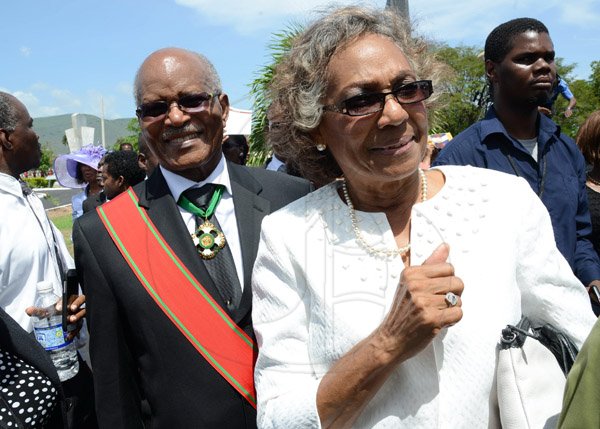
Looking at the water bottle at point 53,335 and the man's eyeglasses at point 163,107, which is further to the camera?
the water bottle at point 53,335

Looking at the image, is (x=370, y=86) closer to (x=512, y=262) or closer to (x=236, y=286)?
(x=512, y=262)

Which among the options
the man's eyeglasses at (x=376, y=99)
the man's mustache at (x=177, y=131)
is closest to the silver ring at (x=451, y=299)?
the man's eyeglasses at (x=376, y=99)

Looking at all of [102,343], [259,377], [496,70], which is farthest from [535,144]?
[102,343]

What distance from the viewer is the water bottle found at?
246 cm

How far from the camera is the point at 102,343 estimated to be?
82.7 inches

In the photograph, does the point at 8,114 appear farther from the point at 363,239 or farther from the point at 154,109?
the point at 363,239

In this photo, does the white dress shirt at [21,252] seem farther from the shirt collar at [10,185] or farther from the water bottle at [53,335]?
the water bottle at [53,335]

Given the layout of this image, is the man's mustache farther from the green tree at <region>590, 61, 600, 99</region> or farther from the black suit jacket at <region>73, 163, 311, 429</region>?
the green tree at <region>590, 61, 600, 99</region>

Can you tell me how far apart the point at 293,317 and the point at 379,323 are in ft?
0.83

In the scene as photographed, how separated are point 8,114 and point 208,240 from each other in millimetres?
2169

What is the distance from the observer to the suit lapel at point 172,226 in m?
2.13

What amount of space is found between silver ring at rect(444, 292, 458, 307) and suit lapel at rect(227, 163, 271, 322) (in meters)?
0.85

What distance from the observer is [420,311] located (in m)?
Answer: 1.46

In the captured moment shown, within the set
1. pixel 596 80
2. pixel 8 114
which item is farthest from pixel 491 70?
pixel 596 80
